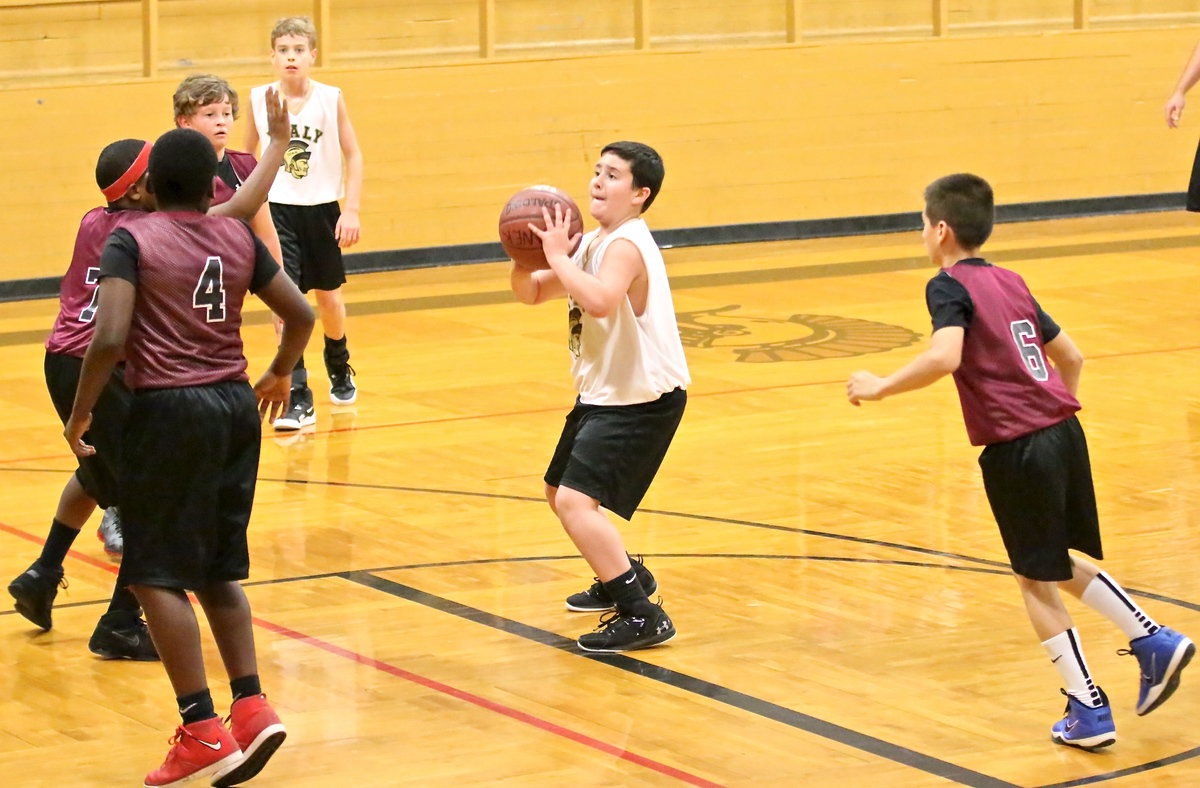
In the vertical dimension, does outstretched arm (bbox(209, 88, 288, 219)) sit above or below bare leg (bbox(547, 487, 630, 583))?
above

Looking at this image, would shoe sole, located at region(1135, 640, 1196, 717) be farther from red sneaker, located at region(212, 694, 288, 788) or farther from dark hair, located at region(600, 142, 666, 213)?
red sneaker, located at region(212, 694, 288, 788)

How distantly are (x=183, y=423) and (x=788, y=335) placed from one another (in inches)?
287

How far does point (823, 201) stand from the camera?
1608cm

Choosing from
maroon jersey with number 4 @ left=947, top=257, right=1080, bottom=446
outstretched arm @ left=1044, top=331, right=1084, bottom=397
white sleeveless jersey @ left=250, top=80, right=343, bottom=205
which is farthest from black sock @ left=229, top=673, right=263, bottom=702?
white sleeveless jersey @ left=250, top=80, right=343, bottom=205

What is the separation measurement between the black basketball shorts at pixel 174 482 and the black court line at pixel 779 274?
24.0 ft

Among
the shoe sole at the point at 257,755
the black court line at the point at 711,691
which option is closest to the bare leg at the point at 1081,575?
the black court line at the point at 711,691

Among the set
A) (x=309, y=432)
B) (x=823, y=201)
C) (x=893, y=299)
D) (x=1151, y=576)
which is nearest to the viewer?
(x=1151, y=576)

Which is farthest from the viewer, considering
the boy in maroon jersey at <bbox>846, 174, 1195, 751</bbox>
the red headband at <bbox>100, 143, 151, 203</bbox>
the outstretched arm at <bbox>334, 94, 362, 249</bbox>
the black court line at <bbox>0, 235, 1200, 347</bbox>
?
the black court line at <bbox>0, 235, 1200, 347</bbox>

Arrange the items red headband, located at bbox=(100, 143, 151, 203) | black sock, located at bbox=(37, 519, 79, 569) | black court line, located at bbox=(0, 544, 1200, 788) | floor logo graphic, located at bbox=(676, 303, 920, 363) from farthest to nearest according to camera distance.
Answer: floor logo graphic, located at bbox=(676, 303, 920, 363) → black sock, located at bbox=(37, 519, 79, 569) → red headband, located at bbox=(100, 143, 151, 203) → black court line, located at bbox=(0, 544, 1200, 788)

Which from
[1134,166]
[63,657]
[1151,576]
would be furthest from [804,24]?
[63,657]

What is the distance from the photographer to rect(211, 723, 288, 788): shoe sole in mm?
4859

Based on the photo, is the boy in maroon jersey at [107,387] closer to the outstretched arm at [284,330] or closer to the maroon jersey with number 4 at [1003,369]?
the outstretched arm at [284,330]

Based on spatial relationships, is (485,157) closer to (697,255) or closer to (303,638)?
(697,255)

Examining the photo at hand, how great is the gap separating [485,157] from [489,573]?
323 inches
